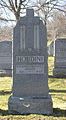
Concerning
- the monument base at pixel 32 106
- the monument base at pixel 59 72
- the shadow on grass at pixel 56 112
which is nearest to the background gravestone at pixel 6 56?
the monument base at pixel 59 72

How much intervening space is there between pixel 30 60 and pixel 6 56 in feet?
32.0

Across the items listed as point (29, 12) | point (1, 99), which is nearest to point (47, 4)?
point (1, 99)

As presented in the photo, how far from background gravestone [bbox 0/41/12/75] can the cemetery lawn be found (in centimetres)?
101

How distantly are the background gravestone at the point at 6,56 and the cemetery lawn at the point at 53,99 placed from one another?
3.33 feet

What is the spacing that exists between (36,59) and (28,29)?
72 centimetres

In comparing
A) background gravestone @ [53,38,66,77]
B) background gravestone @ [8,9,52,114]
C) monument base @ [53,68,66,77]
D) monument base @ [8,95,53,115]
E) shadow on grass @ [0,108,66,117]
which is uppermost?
background gravestone @ [8,9,52,114]

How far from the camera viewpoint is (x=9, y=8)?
906 inches

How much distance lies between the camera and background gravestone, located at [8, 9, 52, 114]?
341 inches

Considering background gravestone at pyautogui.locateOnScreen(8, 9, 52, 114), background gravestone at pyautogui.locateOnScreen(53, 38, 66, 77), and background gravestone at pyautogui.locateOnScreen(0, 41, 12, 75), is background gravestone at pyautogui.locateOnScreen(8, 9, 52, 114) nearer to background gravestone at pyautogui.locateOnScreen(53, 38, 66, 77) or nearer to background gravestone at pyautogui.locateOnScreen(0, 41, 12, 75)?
background gravestone at pyautogui.locateOnScreen(53, 38, 66, 77)

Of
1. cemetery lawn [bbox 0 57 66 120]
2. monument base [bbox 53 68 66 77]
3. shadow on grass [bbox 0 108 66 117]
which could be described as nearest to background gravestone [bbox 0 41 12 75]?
cemetery lawn [bbox 0 57 66 120]

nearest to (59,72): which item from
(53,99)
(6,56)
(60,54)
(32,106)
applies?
(60,54)

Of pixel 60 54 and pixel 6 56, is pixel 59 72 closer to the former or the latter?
pixel 60 54

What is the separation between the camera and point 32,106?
336 inches

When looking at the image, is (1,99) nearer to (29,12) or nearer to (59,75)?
(29,12)
